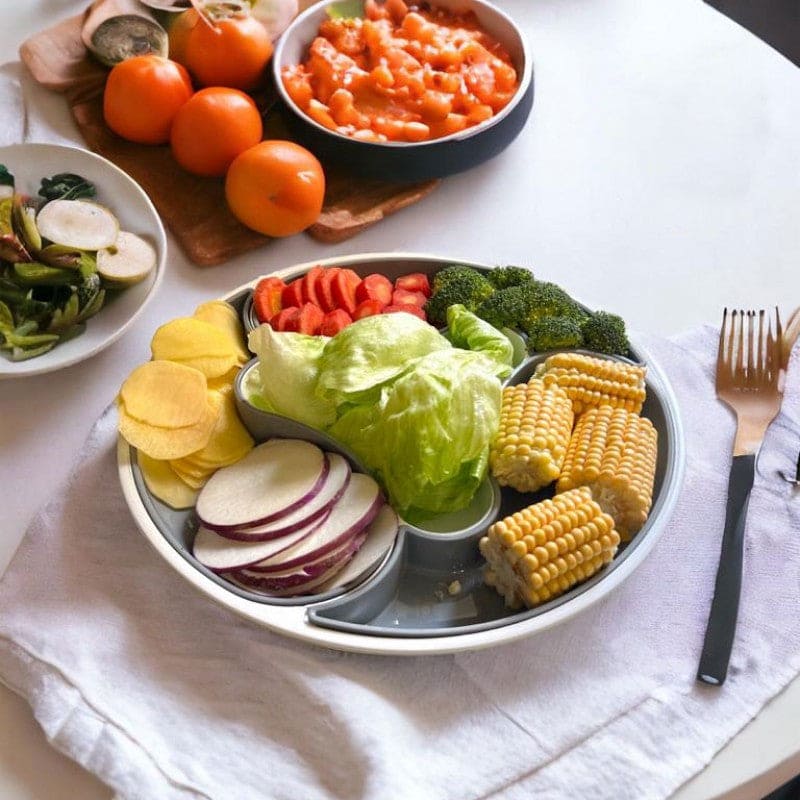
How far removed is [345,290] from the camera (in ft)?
5.31

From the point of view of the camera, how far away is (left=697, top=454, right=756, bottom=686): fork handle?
126cm

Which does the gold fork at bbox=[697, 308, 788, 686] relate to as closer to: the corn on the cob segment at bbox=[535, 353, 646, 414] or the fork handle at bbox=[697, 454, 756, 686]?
the fork handle at bbox=[697, 454, 756, 686]

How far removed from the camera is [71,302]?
1.62m

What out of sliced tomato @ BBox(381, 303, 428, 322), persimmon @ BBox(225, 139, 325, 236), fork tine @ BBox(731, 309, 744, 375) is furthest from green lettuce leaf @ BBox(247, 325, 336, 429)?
fork tine @ BBox(731, 309, 744, 375)

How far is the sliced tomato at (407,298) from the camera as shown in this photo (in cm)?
164

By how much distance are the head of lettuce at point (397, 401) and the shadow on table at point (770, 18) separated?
246 centimetres

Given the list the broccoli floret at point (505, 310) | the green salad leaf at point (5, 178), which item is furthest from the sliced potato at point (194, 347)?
the green salad leaf at point (5, 178)

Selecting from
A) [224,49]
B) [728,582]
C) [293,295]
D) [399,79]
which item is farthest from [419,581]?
[224,49]

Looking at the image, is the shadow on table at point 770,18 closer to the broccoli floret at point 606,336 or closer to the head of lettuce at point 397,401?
the broccoli floret at point 606,336

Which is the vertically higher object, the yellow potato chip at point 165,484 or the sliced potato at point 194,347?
the sliced potato at point 194,347

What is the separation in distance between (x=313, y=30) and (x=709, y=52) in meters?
0.97

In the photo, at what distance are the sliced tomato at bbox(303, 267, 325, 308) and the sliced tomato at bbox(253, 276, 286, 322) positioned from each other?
4cm

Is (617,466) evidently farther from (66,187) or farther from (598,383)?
(66,187)

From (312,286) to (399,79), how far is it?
2.19 feet
